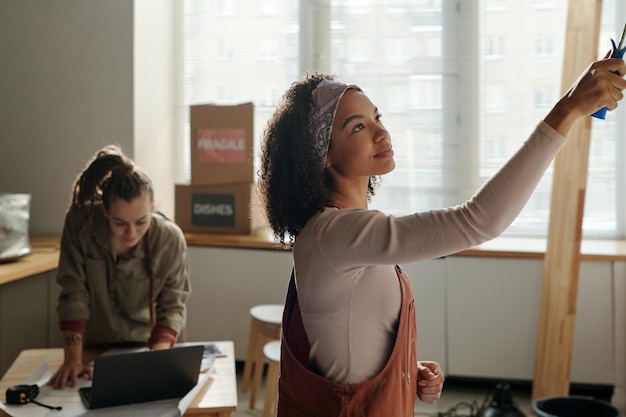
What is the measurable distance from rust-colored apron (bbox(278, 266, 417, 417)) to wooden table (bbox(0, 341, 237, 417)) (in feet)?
1.80

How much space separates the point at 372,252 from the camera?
3.82 feet

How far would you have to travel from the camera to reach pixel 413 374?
1373 mm

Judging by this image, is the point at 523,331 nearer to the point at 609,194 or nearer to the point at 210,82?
the point at 609,194

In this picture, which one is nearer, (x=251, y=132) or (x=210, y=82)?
(x=251, y=132)

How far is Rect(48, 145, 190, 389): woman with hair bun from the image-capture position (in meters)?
2.30

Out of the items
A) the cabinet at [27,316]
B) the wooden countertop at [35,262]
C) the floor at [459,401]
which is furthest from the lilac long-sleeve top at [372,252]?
the cabinet at [27,316]

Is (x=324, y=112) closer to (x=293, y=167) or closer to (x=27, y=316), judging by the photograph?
(x=293, y=167)

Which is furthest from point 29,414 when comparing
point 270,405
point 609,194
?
point 609,194

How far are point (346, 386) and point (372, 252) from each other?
0.87ft

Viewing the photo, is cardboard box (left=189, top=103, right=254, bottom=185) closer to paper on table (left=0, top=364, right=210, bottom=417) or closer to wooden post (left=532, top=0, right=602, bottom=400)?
wooden post (left=532, top=0, right=602, bottom=400)

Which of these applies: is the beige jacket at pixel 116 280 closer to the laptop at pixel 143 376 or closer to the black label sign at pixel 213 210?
the laptop at pixel 143 376

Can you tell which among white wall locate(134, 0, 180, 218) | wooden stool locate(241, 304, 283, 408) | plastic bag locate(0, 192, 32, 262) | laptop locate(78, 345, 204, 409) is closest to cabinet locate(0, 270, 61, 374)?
plastic bag locate(0, 192, 32, 262)

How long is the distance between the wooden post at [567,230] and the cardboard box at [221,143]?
1659 millimetres

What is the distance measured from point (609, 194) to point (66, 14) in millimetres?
3298
